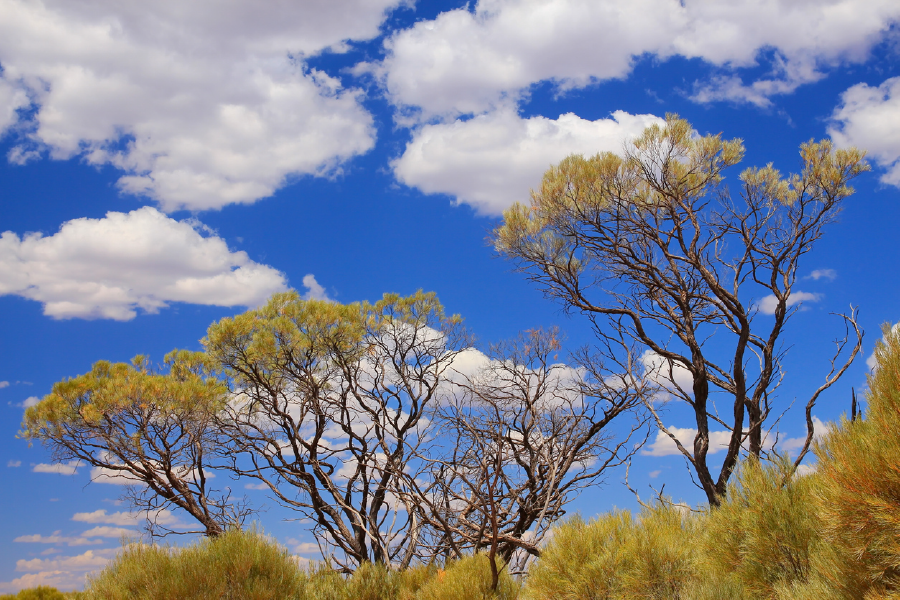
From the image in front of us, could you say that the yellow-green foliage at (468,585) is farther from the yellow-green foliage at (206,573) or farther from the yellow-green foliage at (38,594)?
the yellow-green foliage at (38,594)

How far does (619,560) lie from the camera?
5.07m

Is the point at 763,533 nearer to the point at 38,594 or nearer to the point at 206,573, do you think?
the point at 206,573

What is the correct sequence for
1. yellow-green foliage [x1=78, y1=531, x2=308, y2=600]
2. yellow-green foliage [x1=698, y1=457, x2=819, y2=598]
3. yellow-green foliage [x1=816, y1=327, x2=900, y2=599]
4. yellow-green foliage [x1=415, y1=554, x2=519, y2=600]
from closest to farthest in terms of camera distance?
yellow-green foliage [x1=816, y1=327, x2=900, y2=599] → yellow-green foliage [x1=698, y1=457, x2=819, y2=598] → yellow-green foliage [x1=78, y1=531, x2=308, y2=600] → yellow-green foliage [x1=415, y1=554, x2=519, y2=600]

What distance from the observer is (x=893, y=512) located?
9.46 ft

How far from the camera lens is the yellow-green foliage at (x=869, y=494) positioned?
2945 millimetres

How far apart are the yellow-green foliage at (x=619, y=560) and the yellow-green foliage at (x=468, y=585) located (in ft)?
3.19

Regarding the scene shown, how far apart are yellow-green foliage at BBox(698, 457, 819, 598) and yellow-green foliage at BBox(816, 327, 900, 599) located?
671 mm

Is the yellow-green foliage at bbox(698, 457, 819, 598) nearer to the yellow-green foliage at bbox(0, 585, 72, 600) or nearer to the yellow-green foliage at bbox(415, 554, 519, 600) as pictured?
the yellow-green foliage at bbox(415, 554, 519, 600)

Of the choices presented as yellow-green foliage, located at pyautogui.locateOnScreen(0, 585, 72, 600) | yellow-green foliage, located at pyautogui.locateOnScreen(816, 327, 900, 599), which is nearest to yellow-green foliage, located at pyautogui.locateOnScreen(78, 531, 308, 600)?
yellow-green foliage, located at pyautogui.locateOnScreen(816, 327, 900, 599)

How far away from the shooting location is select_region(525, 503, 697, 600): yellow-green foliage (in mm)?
4910

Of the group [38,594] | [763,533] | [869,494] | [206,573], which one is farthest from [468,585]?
[38,594]

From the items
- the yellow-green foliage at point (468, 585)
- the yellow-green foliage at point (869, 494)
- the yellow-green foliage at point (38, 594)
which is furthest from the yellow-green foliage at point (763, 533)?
the yellow-green foliage at point (38, 594)

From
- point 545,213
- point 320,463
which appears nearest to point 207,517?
point 320,463

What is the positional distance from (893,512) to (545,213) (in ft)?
20.5
